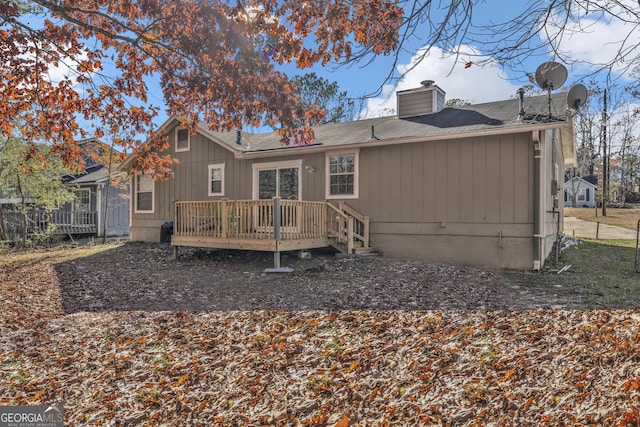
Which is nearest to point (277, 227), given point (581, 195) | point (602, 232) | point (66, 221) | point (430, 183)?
point (430, 183)

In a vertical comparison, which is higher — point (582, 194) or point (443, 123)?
point (443, 123)

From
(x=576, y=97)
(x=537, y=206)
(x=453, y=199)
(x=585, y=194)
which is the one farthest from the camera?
(x=585, y=194)

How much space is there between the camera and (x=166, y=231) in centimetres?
1373

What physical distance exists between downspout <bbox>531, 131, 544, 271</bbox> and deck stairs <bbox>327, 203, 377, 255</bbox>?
11.9ft

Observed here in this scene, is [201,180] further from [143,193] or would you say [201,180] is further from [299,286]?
[299,286]

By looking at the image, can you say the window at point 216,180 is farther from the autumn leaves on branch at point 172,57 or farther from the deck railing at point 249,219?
the autumn leaves on branch at point 172,57

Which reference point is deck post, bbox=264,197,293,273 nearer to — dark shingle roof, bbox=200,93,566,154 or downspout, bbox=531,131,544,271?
dark shingle roof, bbox=200,93,566,154

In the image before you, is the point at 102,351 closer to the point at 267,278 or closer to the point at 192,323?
the point at 192,323

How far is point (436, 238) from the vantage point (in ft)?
32.7

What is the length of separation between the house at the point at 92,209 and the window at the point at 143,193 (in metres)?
3.17

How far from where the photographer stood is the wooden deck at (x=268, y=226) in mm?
9227

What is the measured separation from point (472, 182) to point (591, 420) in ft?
23.6

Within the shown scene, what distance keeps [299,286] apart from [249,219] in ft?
8.73

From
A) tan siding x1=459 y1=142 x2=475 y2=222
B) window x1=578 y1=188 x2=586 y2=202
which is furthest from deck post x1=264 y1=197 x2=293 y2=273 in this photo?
window x1=578 y1=188 x2=586 y2=202
